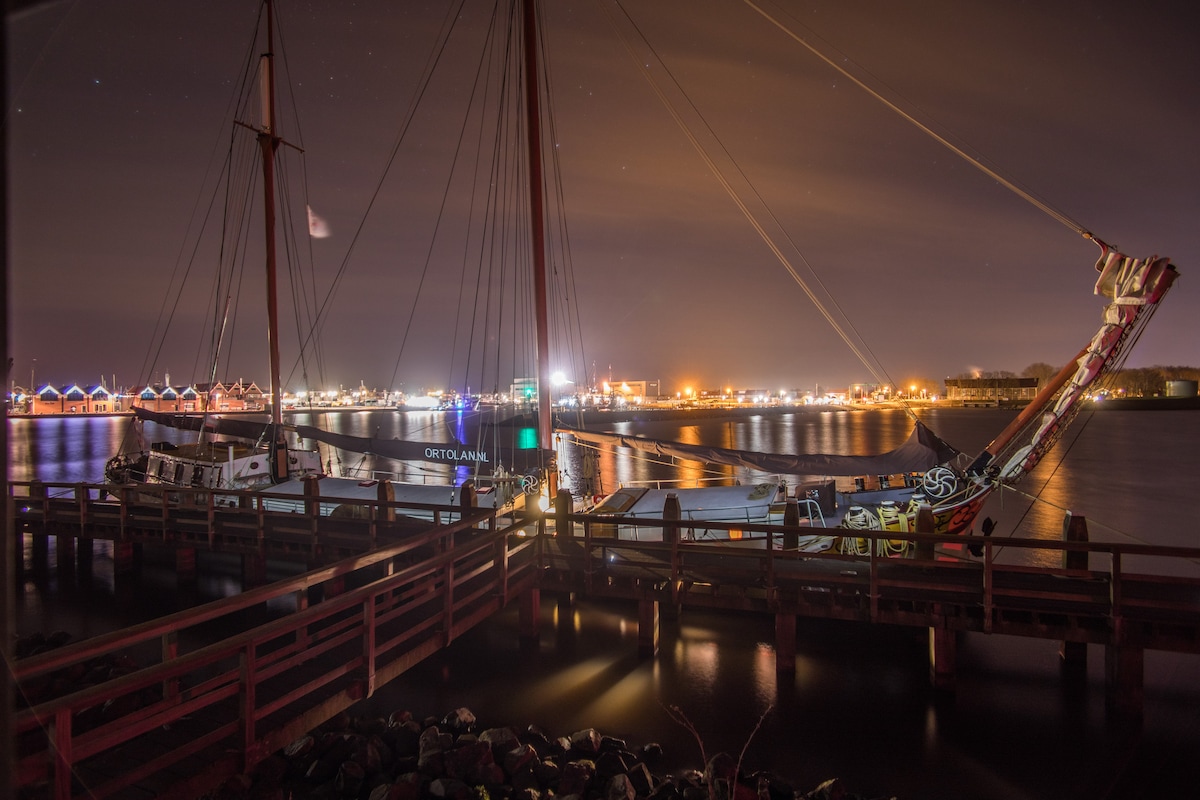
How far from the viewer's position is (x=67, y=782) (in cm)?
383

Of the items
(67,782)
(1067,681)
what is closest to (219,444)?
(67,782)

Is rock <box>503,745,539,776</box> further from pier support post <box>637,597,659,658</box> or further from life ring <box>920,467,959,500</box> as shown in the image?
life ring <box>920,467,959,500</box>

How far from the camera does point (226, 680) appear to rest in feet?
19.2

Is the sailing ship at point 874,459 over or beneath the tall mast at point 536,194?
beneath

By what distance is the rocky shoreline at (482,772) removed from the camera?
693 cm

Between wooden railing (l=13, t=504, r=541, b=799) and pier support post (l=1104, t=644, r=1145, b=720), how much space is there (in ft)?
31.1

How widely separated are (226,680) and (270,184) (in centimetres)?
1813

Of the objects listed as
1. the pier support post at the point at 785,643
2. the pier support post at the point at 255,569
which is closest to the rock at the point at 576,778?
the pier support post at the point at 785,643

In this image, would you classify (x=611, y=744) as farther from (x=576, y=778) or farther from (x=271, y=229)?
(x=271, y=229)

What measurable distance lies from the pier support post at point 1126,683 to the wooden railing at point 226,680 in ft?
31.1

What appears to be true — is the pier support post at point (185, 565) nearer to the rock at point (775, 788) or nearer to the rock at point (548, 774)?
the rock at point (548, 774)

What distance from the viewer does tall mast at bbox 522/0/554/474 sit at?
43.7ft

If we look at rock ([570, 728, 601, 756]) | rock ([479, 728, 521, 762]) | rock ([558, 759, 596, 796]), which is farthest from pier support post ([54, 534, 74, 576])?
rock ([558, 759, 596, 796])

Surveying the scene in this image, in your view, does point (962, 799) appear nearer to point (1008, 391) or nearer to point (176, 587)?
point (176, 587)
